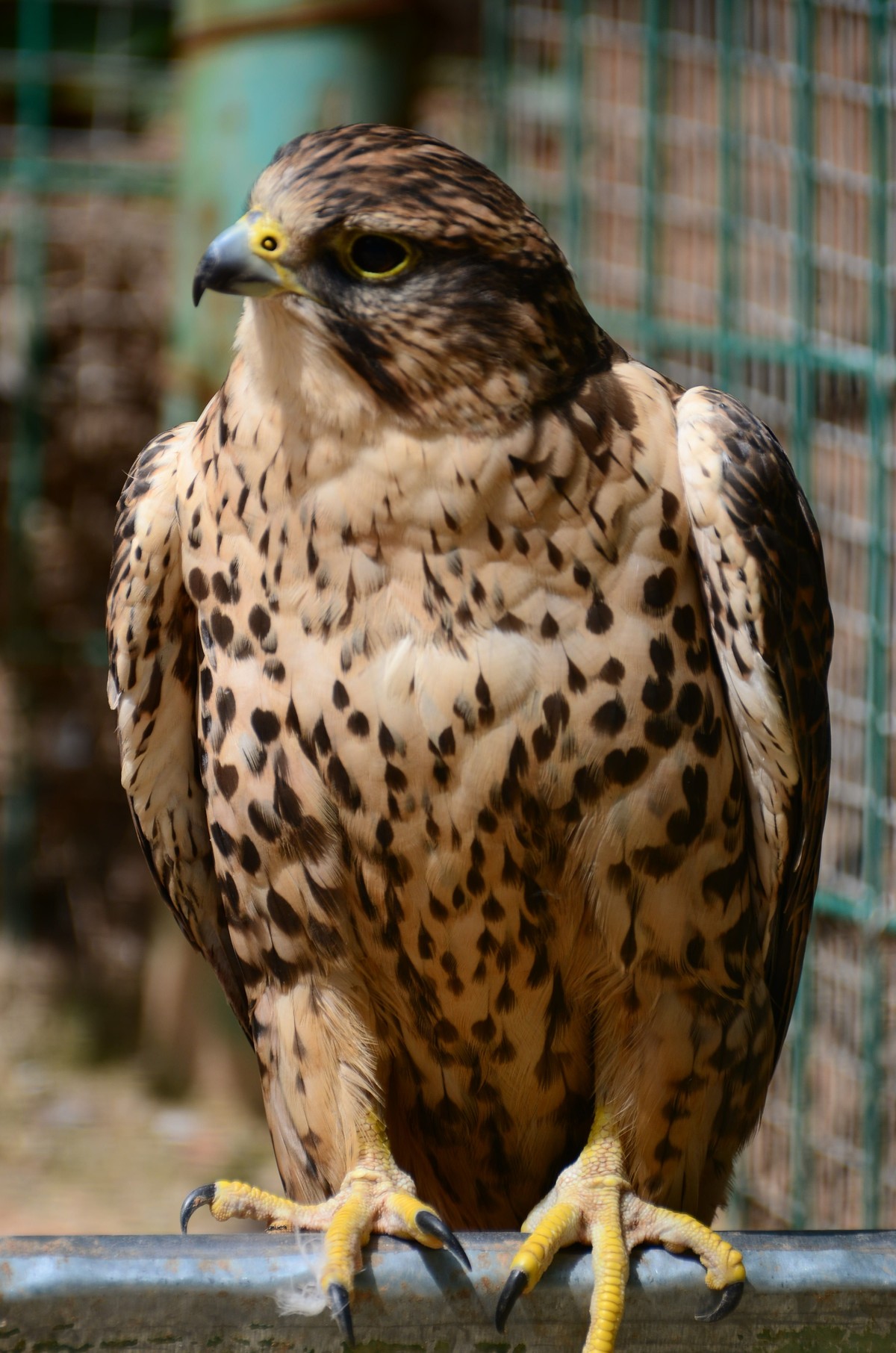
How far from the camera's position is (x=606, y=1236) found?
241 centimetres

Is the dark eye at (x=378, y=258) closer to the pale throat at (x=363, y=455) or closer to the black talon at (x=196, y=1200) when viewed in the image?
the pale throat at (x=363, y=455)

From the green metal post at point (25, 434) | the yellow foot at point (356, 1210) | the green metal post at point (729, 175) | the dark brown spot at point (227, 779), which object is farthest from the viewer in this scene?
the green metal post at point (25, 434)

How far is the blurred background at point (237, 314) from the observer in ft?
15.0

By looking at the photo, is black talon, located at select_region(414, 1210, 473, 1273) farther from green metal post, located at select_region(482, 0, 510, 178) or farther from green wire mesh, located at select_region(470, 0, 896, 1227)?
green metal post, located at select_region(482, 0, 510, 178)

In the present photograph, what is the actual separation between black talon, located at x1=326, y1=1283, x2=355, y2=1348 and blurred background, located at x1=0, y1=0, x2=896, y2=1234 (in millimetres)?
2595

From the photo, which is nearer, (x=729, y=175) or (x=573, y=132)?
(x=729, y=175)

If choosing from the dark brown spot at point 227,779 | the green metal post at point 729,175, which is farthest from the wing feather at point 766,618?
the green metal post at point 729,175

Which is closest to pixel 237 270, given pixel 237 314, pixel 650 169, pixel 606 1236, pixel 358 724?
pixel 358 724

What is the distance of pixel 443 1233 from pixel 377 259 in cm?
134

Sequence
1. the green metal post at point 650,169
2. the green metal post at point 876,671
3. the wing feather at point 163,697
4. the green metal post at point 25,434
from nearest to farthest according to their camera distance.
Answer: the wing feather at point 163,697 → the green metal post at point 876,671 → the green metal post at point 650,169 → the green metal post at point 25,434

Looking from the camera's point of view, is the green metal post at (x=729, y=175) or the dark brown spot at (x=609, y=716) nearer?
the dark brown spot at (x=609, y=716)

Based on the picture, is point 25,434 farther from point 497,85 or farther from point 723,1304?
point 723,1304

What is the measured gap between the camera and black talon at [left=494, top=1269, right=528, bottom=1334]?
78.8 inches

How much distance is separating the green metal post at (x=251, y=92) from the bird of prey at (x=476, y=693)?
279 centimetres
